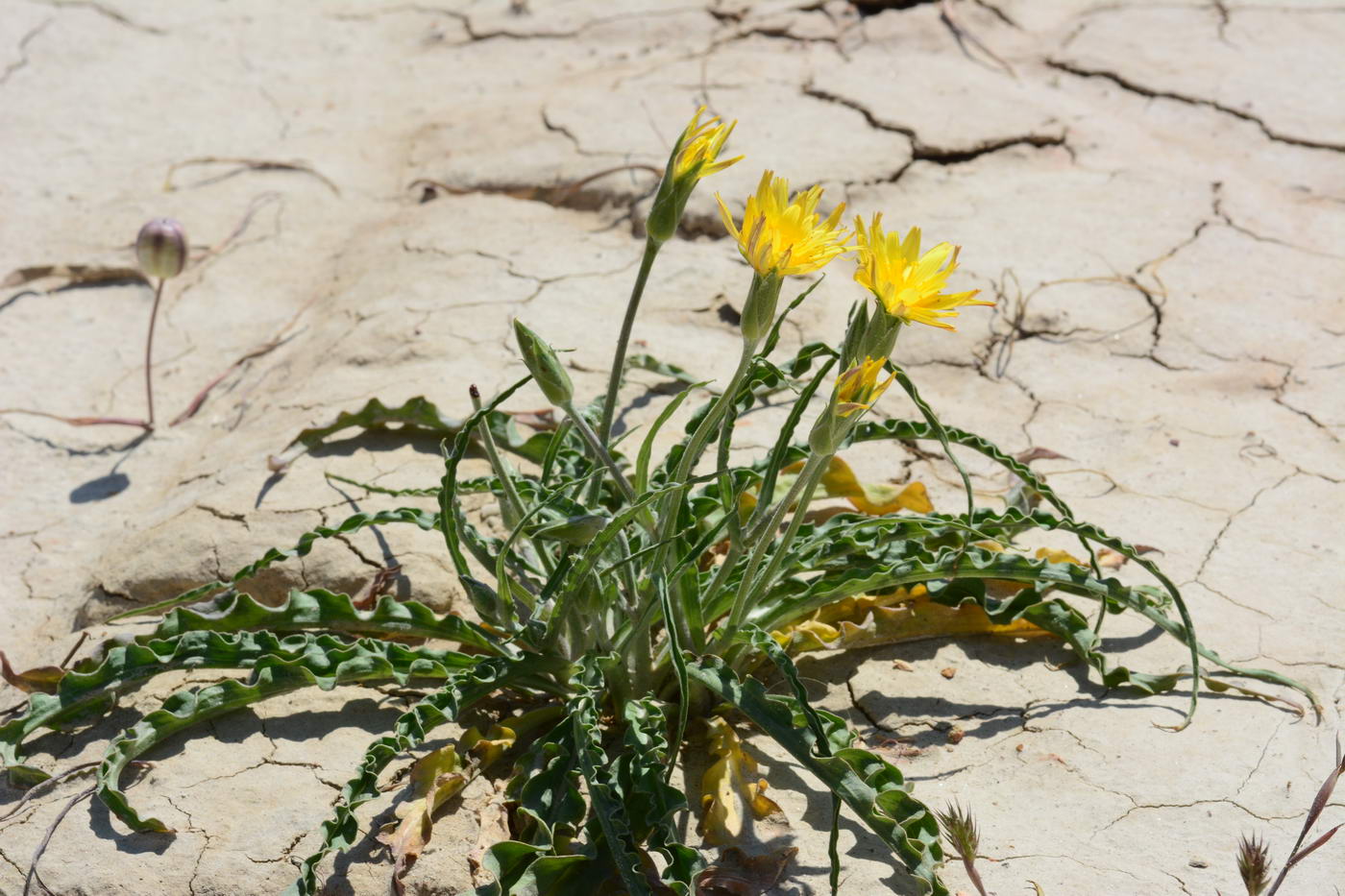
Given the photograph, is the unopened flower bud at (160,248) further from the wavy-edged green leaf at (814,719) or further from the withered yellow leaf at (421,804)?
the wavy-edged green leaf at (814,719)

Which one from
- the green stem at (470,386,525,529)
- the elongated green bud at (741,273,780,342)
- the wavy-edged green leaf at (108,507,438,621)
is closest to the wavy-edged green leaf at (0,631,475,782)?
the wavy-edged green leaf at (108,507,438,621)

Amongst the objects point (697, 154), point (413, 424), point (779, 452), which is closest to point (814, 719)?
point (779, 452)

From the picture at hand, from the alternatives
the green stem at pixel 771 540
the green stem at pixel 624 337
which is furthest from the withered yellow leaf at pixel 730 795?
the green stem at pixel 624 337

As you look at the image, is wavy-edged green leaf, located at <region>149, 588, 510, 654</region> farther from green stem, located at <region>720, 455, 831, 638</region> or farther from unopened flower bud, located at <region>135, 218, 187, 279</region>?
unopened flower bud, located at <region>135, 218, 187, 279</region>

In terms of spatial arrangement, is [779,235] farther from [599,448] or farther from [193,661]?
[193,661]

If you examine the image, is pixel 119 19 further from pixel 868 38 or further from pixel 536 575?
pixel 536 575
